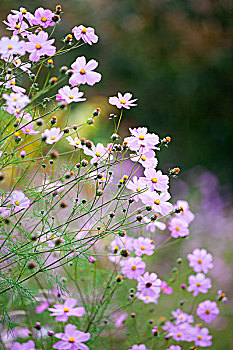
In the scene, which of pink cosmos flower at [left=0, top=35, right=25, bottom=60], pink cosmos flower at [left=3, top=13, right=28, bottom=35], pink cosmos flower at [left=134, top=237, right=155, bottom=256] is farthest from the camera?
pink cosmos flower at [left=134, top=237, right=155, bottom=256]

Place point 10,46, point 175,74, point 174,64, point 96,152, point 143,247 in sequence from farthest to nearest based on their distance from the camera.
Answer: point 174,64, point 175,74, point 143,247, point 96,152, point 10,46

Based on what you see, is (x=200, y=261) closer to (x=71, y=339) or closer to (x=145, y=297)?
(x=145, y=297)

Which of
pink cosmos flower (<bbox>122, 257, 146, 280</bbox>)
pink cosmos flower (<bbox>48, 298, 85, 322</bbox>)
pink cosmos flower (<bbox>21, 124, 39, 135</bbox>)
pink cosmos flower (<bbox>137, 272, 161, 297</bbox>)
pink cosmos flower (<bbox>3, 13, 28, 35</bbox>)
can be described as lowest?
pink cosmos flower (<bbox>48, 298, 85, 322</bbox>)

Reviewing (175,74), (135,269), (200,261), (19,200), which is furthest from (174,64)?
(19,200)

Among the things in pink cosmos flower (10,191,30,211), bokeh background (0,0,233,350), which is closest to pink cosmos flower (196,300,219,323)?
pink cosmos flower (10,191,30,211)

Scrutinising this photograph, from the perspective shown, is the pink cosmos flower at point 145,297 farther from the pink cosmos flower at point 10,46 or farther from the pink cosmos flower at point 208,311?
the pink cosmos flower at point 10,46

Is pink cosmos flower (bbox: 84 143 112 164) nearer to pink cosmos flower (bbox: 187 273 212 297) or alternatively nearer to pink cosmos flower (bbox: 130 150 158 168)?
pink cosmos flower (bbox: 130 150 158 168)
